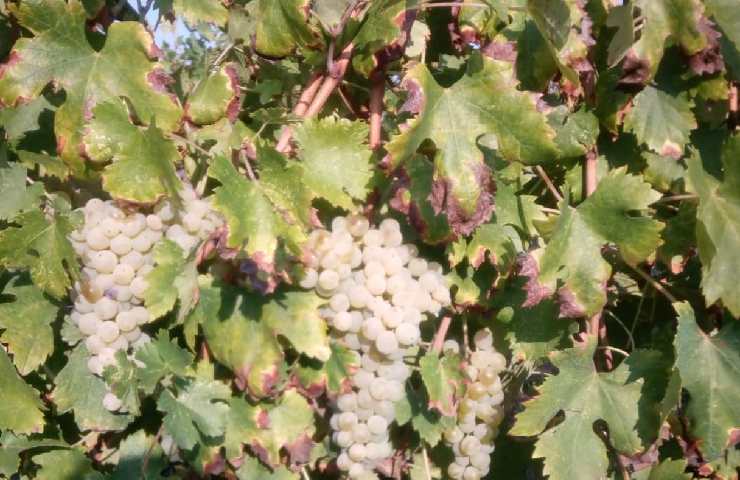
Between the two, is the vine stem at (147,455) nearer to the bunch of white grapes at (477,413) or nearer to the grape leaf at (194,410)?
the grape leaf at (194,410)

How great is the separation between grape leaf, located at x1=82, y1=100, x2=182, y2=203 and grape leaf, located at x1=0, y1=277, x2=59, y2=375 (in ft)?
0.90

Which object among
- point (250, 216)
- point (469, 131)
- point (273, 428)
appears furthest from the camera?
point (273, 428)

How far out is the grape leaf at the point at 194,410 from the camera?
1.14m

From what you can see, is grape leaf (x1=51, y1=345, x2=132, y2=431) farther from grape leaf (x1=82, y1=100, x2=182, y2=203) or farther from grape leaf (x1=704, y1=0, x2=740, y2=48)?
grape leaf (x1=704, y1=0, x2=740, y2=48)

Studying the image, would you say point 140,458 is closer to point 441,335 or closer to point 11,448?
point 11,448

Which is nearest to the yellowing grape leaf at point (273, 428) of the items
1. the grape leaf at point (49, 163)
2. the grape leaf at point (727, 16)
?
the grape leaf at point (49, 163)

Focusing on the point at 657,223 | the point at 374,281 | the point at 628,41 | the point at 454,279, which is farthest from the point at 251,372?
the point at 628,41

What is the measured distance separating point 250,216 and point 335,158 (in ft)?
0.84

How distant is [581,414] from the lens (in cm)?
137

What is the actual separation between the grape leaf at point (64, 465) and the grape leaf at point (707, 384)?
108cm

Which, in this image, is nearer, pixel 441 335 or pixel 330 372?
pixel 330 372

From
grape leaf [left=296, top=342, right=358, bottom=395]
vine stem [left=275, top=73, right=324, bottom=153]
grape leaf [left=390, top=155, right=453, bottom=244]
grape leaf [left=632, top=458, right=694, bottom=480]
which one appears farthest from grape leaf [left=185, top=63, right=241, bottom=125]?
grape leaf [left=632, top=458, right=694, bottom=480]

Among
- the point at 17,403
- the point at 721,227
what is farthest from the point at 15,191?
the point at 721,227

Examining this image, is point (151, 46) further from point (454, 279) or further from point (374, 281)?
point (454, 279)
